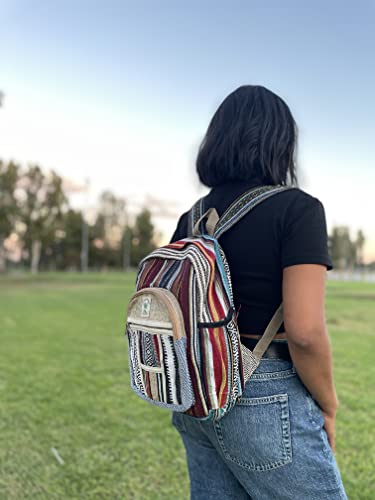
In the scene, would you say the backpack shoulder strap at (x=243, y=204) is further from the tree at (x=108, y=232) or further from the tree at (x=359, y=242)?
the tree at (x=359, y=242)

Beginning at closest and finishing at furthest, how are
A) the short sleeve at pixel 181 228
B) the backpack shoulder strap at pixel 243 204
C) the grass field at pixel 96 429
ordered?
the backpack shoulder strap at pixel 243 204
the short sleeve at pixel 181 228
the grass field at pixel 96 429

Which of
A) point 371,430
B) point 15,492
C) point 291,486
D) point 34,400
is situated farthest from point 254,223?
point 34,400

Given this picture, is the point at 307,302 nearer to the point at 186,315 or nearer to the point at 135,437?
the point at 186,315

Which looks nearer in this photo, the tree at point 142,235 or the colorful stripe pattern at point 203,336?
the colorful stripe pattern at point 203,336

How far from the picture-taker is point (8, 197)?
32.9 meters

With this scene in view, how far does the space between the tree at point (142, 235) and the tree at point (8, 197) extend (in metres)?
23.4

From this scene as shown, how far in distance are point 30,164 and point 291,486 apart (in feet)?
125

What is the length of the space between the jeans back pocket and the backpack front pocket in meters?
0.17

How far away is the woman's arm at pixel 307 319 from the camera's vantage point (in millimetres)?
1132

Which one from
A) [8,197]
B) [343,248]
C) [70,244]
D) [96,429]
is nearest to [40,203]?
[8,197]

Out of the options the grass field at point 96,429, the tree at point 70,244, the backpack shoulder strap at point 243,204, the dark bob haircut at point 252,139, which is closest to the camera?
the backpack shoulder strap at point 243,204

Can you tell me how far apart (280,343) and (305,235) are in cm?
32

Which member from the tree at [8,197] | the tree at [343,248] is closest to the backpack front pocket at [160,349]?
the tree at [8,197]

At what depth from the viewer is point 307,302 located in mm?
1129
